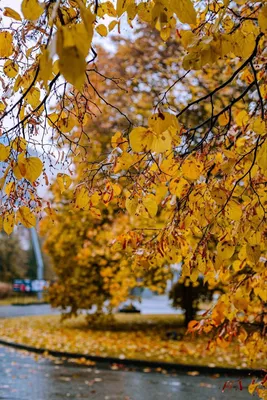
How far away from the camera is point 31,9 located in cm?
199

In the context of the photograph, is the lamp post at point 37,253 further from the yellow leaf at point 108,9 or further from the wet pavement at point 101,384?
the yellow leaf at point 108,9

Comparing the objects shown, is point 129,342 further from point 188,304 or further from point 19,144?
point 19,144

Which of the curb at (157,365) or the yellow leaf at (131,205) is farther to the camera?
the curb at (157,365)

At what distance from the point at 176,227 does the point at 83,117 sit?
3.05 feet

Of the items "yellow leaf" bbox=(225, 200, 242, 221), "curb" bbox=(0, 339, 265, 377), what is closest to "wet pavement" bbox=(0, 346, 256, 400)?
"curb" bbox=(0, 339, 265, 377)

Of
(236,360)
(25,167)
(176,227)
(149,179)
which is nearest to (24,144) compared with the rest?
(25,167)

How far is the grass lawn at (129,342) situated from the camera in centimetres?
1228

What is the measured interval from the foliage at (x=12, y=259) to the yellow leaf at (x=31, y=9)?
47.4 metres

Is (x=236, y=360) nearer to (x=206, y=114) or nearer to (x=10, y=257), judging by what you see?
(x=206, y=114)

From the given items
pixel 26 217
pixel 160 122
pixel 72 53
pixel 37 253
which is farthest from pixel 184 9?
pixel 37 253

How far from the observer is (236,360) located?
12.1 metres

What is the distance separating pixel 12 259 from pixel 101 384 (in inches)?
1631

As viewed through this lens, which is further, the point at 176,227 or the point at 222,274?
the point at 222,274

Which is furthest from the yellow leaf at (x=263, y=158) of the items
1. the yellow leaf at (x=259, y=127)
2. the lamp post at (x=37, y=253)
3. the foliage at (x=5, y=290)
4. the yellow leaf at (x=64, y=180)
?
the lamp post at (x=37, y=253)
